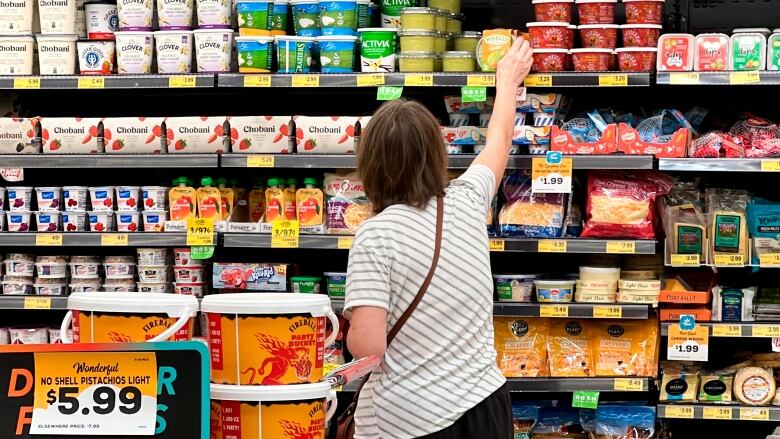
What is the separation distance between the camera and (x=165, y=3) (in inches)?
188

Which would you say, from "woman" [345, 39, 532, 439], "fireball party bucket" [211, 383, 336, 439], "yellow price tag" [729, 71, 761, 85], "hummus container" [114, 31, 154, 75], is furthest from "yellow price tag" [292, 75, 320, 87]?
"fireball party bucket" [211, 383, 336, 439]

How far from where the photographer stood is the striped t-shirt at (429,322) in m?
2.76

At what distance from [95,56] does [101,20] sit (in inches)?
6.4

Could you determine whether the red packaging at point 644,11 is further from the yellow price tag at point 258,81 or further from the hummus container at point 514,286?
the yellow price tag at point 258,81

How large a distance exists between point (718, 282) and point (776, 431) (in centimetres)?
70

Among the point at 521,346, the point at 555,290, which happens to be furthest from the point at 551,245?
the point at 521,346

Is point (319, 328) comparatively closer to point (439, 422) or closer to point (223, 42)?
point (439, 422)

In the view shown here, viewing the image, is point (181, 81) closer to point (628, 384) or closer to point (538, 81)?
point (538, 81)

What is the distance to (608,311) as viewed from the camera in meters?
4.58

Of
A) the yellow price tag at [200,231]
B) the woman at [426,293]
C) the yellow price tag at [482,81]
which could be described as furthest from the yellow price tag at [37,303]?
the woman at [426,293]

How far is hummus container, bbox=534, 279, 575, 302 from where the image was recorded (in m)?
4.64

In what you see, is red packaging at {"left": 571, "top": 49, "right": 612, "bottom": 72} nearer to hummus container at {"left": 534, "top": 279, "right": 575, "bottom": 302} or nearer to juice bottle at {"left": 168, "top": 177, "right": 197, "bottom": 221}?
hummus container at {"left": 534, "top": 279, "right": 575, "bottom": 302}

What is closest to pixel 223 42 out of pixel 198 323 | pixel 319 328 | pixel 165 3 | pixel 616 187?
pixel 165 3

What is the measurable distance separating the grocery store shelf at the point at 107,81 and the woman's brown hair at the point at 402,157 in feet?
6.64
